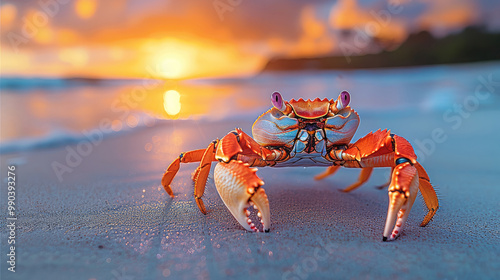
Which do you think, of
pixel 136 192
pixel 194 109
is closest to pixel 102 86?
pixel 194 109

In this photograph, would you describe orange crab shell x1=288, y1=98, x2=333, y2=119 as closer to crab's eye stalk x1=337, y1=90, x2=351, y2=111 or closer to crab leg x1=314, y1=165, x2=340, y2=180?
crab's eye stalk x1=337, y1=90, x2=351, y2=111

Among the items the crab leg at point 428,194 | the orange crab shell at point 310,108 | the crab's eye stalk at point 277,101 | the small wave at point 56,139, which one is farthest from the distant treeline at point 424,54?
the crab's eye stalk at point 277,101

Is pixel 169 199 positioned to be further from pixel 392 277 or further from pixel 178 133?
pixel 178 133

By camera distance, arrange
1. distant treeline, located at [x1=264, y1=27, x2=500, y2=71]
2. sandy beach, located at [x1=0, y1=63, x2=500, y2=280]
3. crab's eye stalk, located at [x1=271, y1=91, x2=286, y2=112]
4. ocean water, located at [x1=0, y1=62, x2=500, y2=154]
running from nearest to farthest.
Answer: sandy beach, located at [x1=0, y1=63, x2=500, y2=280]
crab's eye stalk, located at [x1=271, y1=91, x2=286, y2=112]
ocean water, located at [x1=0, y1=62, x2=500, y2=154]
distant treeline, located at [x1=264, y1=27, x2=500, y2=71]

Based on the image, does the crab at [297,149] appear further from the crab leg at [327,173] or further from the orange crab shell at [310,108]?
the crab leg at [327,173]

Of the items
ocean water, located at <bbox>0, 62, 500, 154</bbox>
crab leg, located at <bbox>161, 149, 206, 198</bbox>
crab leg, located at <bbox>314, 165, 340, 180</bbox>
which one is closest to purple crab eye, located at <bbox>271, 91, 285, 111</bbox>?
crab leg, located at <bbox>161, 149, 206, 198</bbox>
